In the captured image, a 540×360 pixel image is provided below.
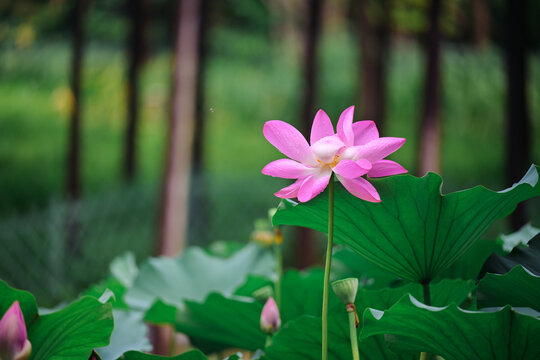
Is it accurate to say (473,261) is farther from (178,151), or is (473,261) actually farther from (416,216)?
(178,151)

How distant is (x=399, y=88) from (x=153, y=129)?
104 inches

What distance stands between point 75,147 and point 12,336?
4039mm

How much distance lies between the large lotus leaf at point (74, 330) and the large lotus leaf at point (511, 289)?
246 mm

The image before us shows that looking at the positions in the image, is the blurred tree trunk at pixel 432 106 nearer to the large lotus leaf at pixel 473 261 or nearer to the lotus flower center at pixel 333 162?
the large lotus leaf at pixel 473 261

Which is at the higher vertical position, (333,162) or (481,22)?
(481,22)

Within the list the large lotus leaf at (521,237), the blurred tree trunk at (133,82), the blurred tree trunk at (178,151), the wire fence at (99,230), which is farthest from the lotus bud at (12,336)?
the blurred tree trunk at (133,82)

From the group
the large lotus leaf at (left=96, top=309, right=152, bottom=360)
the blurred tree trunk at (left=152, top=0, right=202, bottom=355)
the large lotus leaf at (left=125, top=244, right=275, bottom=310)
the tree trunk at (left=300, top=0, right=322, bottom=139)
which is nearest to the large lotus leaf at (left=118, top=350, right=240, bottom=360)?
the large lotus leaf at (left=96, top=309, right=152, bottom=360)

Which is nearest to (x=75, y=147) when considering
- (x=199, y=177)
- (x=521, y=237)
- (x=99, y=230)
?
(x=99, y=230)

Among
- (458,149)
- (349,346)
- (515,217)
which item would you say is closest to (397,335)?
(349,346)

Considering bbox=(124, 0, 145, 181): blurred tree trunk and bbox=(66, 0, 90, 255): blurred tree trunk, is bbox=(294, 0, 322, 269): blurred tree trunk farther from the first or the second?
bbox=(124, 0, 145, 181): blurred tree trunk

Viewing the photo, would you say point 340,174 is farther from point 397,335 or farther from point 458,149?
point 458,149

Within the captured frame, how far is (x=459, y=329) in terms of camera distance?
0.31 m

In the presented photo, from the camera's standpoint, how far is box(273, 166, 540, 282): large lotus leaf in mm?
342

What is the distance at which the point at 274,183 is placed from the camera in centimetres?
489
